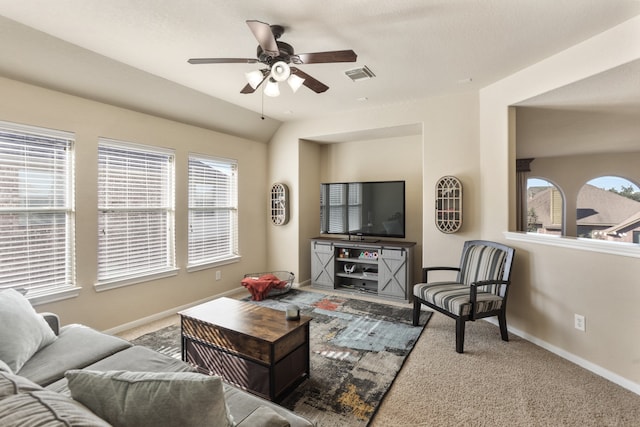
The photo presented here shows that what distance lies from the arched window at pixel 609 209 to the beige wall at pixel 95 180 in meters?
6.99

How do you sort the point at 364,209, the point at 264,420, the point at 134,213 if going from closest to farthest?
the point at 264,420 < the point at 134,213 < the point at 364,209

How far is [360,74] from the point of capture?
3.21 metres

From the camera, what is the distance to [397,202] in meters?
4.51

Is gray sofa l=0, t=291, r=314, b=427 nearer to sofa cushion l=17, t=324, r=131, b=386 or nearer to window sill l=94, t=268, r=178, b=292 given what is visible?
sofa cushion l=17, t=324, r=131, b=386

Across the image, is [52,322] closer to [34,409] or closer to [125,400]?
[125,400]

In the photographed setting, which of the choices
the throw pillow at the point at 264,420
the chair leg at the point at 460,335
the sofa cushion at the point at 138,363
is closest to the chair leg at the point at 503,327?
the chair leg at the point at 460,335

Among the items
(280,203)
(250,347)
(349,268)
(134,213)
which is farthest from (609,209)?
(134,213)

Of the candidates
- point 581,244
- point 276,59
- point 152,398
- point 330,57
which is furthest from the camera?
point 581,244

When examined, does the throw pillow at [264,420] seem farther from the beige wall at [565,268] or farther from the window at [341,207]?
the window at [341,207]

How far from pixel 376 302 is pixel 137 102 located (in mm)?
3886

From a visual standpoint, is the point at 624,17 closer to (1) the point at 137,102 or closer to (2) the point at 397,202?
(2) the point at 397,202

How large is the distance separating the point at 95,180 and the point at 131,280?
1160mm

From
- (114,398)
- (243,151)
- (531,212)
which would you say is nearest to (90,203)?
(243,151)

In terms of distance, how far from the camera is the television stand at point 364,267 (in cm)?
429
